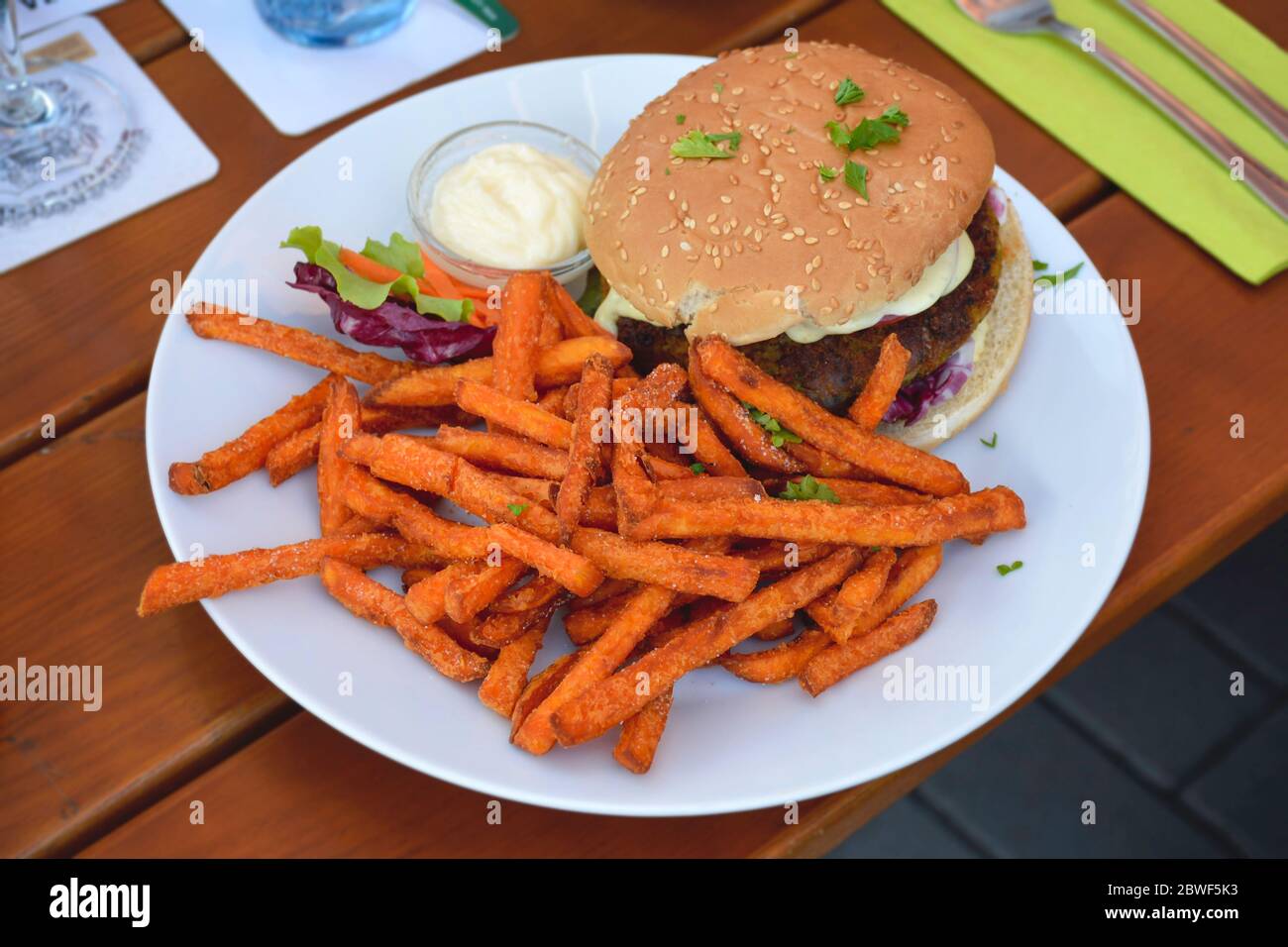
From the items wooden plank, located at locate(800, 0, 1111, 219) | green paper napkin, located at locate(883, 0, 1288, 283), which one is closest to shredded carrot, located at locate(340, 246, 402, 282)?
wooden plank, located at locate(800, 0, 1111, 219)

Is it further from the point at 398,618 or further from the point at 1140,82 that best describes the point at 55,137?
the point at 1140,82

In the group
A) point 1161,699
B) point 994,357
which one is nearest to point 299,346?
point 994,357

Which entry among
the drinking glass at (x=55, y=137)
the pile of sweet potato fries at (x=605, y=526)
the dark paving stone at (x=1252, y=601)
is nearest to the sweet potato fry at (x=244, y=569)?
the pile of sweet potato fries at (x=605, y=526)

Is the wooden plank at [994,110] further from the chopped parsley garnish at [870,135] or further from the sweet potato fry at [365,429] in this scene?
the sweet potato fry at [365,429]

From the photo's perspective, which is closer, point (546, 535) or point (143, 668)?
point (546, 535)
